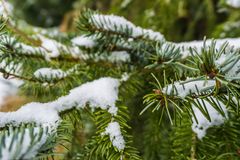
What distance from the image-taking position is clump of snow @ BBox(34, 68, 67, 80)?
73 centimetres

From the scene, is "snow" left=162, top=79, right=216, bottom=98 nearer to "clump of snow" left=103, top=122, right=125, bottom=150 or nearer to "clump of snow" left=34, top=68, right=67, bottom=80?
"clump of snow" left=103, top=122, right=125, bottom=150

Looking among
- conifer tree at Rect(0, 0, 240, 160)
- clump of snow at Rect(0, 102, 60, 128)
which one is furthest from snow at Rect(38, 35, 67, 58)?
clump of snow at Rect(0, 102, 60, 128)

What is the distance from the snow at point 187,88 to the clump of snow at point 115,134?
12 centimetres

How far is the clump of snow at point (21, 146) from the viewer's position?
0.35 metres

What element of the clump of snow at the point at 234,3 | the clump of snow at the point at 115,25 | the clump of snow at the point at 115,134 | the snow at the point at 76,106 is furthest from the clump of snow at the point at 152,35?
the clump of snow at the point at 234,3

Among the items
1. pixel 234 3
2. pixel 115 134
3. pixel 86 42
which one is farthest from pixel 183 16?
pixel 115 134

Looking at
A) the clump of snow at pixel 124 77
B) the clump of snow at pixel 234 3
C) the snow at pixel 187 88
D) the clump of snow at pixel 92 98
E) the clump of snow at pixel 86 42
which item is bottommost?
the snow at pixel 187 88

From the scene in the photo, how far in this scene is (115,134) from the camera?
588 mm

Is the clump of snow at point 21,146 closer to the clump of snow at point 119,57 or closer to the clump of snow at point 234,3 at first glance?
the clump of snow at point 119,57

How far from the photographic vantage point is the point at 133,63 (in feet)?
2.72

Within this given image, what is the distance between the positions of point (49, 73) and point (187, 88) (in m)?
0.33

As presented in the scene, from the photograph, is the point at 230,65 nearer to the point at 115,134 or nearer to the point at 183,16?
the point at 115,134

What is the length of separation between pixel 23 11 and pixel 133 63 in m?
3.54

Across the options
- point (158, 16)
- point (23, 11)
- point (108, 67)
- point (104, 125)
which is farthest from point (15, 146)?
point (23, 11)
